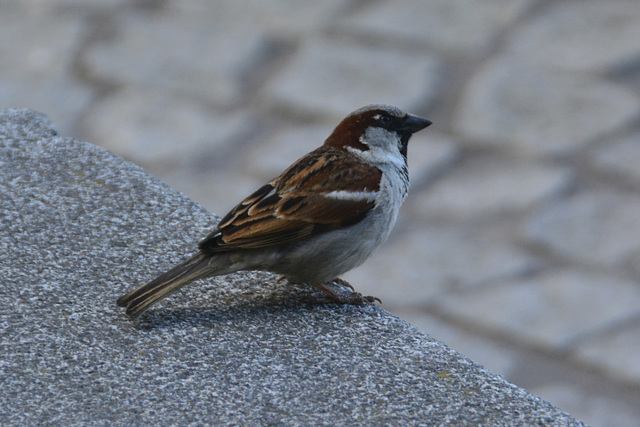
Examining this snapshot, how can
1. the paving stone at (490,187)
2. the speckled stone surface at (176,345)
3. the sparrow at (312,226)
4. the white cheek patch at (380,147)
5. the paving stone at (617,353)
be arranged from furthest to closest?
the paving stone at (490,187) → the paving stone at (617,353) → the white cheek patch at (380,147) → the sparrow at (312,226) → the speckled stone surface at (176,345)

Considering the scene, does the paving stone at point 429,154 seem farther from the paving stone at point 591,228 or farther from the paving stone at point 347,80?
the paving stone at point 591,228

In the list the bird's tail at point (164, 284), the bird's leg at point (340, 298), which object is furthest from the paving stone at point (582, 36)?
the bird's tail at point (164, 284)

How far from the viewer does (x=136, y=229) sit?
249cm

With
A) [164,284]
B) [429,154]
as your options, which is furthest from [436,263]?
[164,284]

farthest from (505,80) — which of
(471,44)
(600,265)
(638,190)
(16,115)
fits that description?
(16,115)

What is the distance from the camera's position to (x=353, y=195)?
2426 mm

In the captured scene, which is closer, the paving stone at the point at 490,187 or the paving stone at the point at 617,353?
the paving stone at the point at 617,353

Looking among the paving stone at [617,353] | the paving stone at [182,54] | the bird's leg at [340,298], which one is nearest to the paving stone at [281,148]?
the paving stone at [182,54]

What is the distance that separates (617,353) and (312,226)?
199 centimetres

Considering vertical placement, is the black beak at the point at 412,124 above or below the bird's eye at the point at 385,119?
above

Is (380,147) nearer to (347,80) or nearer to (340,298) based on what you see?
(340,298)

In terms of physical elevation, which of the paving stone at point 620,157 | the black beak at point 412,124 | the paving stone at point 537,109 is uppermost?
the paving stone at point 537,109

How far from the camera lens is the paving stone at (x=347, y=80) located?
518cm

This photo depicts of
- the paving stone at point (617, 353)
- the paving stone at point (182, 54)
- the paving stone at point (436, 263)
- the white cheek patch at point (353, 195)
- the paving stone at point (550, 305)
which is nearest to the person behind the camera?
the white cheek patch at point (353, 195)
